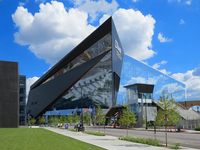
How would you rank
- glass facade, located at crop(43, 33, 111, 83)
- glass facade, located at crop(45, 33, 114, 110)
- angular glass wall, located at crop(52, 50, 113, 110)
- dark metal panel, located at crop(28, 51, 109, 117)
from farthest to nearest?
dark metal panel, located at crop(28, 51, 109, 117)
angular glass wall, located at crop(52, 50, 113, 110)
glass facade, located at crop(45, 33, 114, 110)
glass facade, located at crop(43, 33, 111, 83)

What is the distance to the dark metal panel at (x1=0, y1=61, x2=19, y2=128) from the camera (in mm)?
71062

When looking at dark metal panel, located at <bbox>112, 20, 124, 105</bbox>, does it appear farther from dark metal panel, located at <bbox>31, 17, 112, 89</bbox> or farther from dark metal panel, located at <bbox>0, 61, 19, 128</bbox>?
dark metal panel, located at <bbox>0, 61, 19, 128</bbox>

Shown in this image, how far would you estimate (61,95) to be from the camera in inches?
5994

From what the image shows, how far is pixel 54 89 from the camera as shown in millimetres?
158875

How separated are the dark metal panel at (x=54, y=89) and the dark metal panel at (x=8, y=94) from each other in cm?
6299

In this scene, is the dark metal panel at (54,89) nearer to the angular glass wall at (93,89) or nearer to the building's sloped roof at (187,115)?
the angular glass wall at (93,89)

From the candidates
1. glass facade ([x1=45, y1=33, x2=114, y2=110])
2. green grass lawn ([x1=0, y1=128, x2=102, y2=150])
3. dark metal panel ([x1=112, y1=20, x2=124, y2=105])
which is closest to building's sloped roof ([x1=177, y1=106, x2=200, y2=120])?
green grass lawn ([x1=0, y1=128, x2=102, y2=150])

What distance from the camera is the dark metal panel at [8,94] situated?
71.1 metres

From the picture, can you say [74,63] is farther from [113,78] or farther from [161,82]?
[161,82]

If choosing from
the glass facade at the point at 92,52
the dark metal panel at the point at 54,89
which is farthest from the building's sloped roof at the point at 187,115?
the dark metal panel at the point at 54,89

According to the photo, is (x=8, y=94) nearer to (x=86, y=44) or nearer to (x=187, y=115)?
(x=187, y=115)

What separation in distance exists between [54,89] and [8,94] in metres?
87.0

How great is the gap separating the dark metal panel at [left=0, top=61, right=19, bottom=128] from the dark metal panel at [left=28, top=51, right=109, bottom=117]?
62991 mm

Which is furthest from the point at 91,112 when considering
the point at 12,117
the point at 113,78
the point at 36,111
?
the point at 12,117
